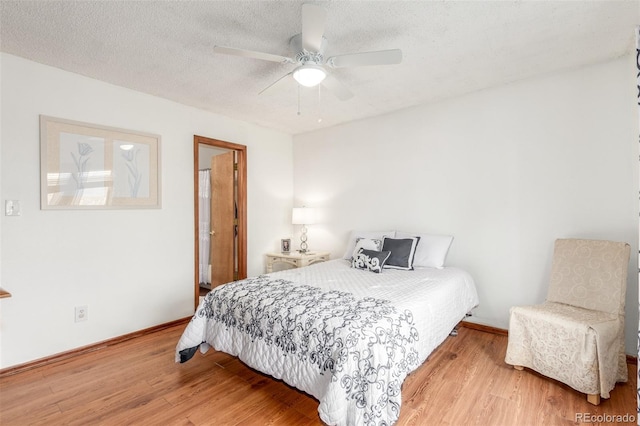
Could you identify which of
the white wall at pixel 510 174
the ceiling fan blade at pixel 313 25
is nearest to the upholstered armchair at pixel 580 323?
the white wall at pixel 510 174

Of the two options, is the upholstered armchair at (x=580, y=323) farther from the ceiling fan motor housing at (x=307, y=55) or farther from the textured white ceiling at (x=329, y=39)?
the ceiling fan motor housing at (x=307, y=55)

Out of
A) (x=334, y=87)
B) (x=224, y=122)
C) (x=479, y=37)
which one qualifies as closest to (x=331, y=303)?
(x=334, y=87)

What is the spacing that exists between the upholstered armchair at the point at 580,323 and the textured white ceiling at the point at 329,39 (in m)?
1.54

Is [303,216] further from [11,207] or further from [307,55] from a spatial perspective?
[11,207]

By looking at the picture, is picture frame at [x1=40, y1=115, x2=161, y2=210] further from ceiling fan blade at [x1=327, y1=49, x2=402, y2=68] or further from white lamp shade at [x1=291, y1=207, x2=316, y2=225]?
ceiling fan blade at [x1=327, y1=49, x2=402, y2=68]

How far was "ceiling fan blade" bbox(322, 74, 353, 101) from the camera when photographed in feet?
7.52

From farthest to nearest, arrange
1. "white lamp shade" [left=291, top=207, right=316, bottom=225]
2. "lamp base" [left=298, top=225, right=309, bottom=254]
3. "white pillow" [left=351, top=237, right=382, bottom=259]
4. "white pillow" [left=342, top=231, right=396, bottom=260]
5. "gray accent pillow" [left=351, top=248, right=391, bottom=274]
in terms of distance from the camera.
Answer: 1. "lamp base" [left=298, top=225, right=309, bottom=254]
2. "white lamp shade" [left=291, top=207, right=316, bottom=225]
3. "white pillow" [left=342, top=231, right=396, bottom=260]
4. "white pillow" [left=351, top=237, right=382, bottom=259]
5. "gray accent pillow" [left=351, top=248, right=391, bottom=274]

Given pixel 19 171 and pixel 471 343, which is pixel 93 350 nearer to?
pixel 19 171

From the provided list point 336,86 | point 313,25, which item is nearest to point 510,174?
point 336,86

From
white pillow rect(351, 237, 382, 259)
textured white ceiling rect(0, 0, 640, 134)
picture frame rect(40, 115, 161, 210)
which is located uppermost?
textured white ceiling rect(0, 0, 640, 134)

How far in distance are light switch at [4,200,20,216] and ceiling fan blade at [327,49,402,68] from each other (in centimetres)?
263

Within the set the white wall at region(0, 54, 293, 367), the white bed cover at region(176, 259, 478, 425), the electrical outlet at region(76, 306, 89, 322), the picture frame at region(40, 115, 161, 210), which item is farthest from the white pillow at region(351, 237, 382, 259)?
the electrical outlet at region(76, 306, 89, 322)

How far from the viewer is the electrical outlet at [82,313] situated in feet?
9.00

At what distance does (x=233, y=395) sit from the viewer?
2.09 meters
